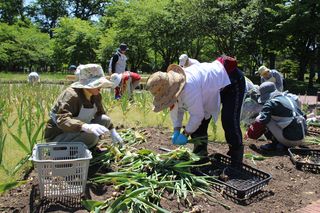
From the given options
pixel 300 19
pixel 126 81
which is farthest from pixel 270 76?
pixel 300 19

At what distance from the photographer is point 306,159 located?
13.5 feet

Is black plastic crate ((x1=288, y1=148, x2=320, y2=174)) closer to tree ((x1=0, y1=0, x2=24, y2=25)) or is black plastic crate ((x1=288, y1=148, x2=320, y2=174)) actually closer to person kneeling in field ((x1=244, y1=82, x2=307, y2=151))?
person kneeling in field ((x1=244, y1=82, x2=307, y2=151))

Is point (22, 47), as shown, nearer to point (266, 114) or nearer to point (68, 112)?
point (266, 114)

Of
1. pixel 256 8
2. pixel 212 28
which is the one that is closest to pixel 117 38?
pixel 212 28

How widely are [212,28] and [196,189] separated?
1692cm

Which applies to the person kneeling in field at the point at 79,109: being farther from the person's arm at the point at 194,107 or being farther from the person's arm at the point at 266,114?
the person's arm at the point at 266,114

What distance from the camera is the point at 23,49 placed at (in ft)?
88.2

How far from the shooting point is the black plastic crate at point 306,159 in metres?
3.80

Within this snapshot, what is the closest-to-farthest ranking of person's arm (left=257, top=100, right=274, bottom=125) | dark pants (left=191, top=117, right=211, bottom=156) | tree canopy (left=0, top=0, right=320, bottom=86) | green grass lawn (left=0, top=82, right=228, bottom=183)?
dark pants (left=191, top=117, right=211, bottom=156)
person's arm (left=257, top=100, right=274, bottom=125)
green grass lawn (left=0, top=82, right=228, bottom=183)
tree canopy (left=0, top=0, right=320, bottom=86)

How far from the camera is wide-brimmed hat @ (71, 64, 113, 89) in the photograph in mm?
3236

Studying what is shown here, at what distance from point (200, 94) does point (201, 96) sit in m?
0.04

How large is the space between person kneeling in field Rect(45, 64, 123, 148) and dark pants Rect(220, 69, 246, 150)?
109 centimetres

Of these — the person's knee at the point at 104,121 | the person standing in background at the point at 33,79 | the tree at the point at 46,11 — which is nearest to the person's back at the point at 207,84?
the person's knee at the point at 104,121

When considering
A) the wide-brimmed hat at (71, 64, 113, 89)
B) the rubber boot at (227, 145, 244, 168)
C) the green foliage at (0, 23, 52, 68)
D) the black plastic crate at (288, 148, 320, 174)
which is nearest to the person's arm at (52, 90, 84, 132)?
the wide-brimmed hat at (71, 64, 113, 89)
